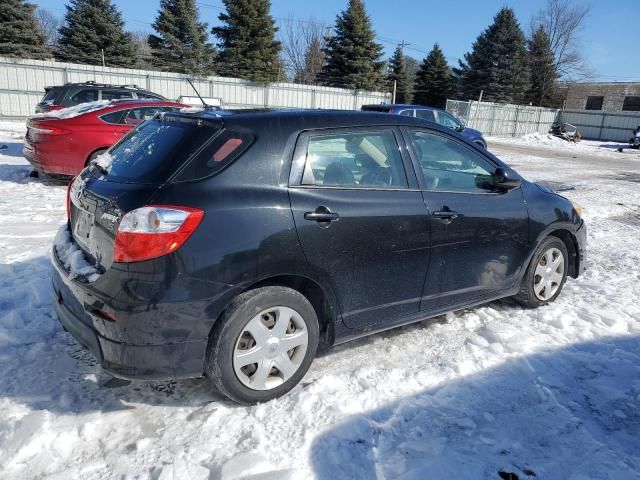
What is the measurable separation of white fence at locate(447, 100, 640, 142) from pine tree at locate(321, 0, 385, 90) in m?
8.90

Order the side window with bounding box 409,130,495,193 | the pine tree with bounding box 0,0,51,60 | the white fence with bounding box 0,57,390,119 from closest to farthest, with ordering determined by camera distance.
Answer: the side window with bounding box 409,130,495,193 → the white fence with bounding box 0,57,390,119 → the pine tree with bounding box 0,0,51,60

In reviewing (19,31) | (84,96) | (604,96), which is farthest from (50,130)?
(604,96)

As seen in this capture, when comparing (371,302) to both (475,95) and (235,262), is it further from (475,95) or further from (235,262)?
(475,95)

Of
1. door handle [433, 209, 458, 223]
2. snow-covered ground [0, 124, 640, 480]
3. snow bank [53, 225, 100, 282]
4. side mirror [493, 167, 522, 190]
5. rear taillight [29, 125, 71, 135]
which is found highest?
side mirror [493, 167, 522, 190]

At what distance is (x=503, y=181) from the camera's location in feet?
12.7

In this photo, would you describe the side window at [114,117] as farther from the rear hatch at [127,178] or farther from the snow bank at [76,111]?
the rear hatch at [127,178]

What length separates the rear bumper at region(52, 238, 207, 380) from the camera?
2.48m

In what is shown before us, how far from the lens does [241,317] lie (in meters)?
2.65

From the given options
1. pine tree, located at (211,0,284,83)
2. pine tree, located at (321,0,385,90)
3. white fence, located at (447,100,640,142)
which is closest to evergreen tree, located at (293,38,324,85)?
pine tree, located at (321,0,385,90)

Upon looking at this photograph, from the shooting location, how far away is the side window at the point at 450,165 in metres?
3.52

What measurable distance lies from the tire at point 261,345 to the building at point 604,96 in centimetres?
5458

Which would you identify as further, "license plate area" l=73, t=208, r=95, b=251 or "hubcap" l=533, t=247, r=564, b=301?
"hubcap" l=533, t=247, r=564, b=301

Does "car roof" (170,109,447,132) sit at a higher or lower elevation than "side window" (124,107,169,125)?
higher

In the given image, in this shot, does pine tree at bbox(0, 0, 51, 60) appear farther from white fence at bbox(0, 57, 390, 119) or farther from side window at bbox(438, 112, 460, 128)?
side window at bbox(438, 112, 460, 128)
